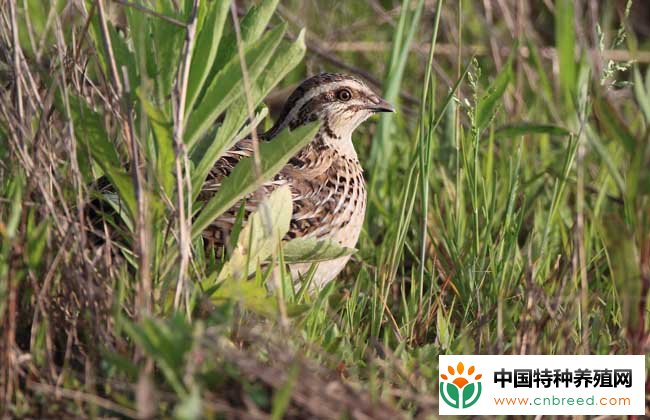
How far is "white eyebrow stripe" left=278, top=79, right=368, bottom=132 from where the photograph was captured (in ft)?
15.2

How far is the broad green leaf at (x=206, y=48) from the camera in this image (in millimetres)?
3221

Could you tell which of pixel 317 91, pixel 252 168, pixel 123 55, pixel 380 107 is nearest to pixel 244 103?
pixel 252 168

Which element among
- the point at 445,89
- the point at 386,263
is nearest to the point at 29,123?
the point at 386,263

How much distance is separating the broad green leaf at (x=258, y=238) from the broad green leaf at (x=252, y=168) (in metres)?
0.10

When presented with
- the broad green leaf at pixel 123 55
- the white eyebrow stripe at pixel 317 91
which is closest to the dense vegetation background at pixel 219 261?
the broad green leaf at pixel 123 55

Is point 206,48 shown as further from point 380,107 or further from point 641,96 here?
point 380,107

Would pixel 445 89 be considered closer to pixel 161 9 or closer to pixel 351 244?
pixel 351 244

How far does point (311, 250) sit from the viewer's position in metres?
3.75

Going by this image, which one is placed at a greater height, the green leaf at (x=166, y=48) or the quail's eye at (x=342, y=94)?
the quail's eye at (x=342, y=94)

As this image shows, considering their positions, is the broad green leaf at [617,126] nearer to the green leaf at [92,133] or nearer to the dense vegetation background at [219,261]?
the dense vegetation background at [219,261]

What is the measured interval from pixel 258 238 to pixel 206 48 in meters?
0.67

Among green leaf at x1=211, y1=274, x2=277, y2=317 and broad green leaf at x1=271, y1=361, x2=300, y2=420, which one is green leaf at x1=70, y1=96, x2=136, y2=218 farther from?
broad green leaf at x1=271, y1=361, x2=300, y2=420

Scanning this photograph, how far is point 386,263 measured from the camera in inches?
159

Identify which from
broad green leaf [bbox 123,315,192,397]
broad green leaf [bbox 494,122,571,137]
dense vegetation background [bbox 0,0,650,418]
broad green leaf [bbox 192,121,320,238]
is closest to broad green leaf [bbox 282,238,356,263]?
dense vegetation background [bbox 0,0,650,418]
